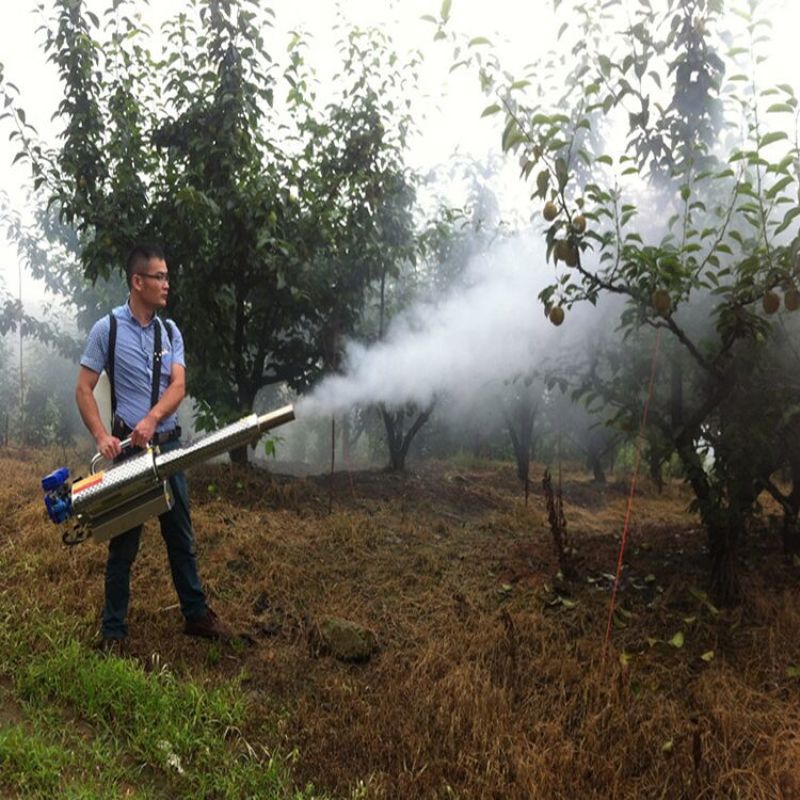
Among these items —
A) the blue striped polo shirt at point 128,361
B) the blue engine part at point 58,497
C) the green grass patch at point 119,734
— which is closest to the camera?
the green grass patch at point 119,734

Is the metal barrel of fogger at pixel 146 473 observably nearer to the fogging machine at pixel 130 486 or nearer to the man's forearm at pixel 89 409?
the fogging machine at pixel 130 486

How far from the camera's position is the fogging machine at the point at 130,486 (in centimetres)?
250

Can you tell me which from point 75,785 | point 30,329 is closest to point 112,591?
point 75,785

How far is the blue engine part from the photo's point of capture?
246 centimetres

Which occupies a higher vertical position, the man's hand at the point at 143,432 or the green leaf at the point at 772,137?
the green leaf at the point at 772,137

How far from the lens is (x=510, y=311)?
22.6 feet

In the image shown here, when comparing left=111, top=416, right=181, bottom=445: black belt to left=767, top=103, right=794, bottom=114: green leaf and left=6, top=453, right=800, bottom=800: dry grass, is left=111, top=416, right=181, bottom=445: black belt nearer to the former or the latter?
left=6, top=453, right=800, bottom=800: dry grass

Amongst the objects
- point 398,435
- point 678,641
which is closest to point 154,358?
point 678,641

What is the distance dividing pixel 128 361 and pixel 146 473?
1.98 ft

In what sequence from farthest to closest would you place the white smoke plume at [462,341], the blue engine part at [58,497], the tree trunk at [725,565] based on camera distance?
the white smoke plume at [462,341], the tree trunk at [725,565], the blue engine part at [58,497]

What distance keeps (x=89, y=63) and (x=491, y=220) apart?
5968mm

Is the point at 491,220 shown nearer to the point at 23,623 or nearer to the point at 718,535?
the point at 718,535

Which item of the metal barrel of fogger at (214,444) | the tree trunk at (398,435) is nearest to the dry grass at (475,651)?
the metal barrel of fogger at (214,444)

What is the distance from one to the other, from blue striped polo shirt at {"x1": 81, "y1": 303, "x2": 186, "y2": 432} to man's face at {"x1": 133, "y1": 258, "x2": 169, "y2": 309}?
0.35 ft
